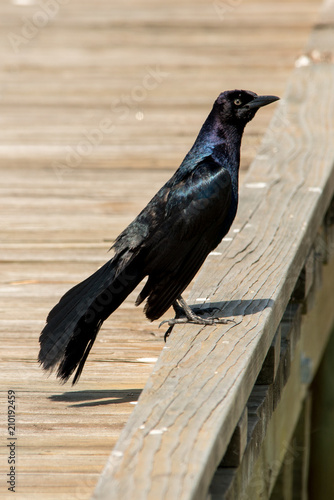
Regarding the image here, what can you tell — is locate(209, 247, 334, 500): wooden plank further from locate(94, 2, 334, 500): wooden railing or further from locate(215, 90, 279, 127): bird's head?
locate(215, 90, 279, 127): bird's head

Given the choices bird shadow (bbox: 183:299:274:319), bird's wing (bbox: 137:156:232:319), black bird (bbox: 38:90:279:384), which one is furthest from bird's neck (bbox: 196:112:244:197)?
bird shadow (bbox: 183:299:274:319)

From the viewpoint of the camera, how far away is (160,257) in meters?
2.89

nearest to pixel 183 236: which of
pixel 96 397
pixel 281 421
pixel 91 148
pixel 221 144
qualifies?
pixel 221 144

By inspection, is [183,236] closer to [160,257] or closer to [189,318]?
[160,257]

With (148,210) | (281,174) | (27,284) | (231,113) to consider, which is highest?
(231,113)

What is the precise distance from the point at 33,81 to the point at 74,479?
528 centimetres

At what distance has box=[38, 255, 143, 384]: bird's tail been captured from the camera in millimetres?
2670

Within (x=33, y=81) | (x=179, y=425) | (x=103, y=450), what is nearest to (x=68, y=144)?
(x=33, y=81)

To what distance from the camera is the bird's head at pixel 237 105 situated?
10.5 ft

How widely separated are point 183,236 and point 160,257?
99 mm

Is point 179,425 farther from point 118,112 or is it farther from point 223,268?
point 118,112

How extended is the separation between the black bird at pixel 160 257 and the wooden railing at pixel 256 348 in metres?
0.13

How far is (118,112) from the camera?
21.2 feet

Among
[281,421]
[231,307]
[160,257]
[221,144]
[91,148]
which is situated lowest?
[281,421]
